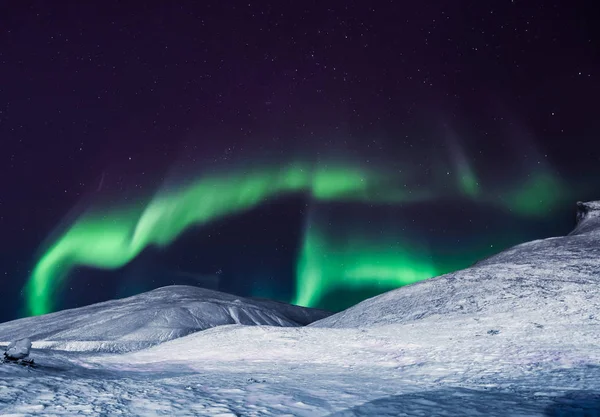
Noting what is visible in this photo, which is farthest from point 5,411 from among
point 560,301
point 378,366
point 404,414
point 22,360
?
point 560,301

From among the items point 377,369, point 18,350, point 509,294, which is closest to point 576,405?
point 377,369

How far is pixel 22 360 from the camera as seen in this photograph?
209 inches

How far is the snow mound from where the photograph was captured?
923cm

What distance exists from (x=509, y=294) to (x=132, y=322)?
14696mm

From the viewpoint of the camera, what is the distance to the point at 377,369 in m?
5.74

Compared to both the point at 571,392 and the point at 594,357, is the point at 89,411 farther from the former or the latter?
the point at 594,357

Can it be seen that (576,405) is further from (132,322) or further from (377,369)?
(132,322)

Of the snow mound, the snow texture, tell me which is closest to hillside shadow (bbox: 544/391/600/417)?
the snow mound

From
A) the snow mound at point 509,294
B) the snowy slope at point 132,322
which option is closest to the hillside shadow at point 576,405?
the snow mound at point 509,294

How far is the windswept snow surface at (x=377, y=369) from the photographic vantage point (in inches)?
143

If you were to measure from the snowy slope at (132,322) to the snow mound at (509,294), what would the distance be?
7.45m

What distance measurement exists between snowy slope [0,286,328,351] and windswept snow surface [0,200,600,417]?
8693mm

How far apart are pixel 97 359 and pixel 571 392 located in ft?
22.6

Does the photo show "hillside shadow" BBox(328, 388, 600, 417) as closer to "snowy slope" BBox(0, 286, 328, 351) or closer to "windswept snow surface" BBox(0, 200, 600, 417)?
"windswept snow surface" BBox(0, 200, 600, 417)
